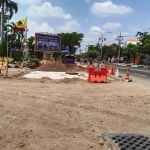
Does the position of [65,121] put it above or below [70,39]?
below

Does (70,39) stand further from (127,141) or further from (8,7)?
(127,141)

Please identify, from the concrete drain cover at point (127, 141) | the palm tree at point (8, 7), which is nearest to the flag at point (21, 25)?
the palm tree at point (8, 7)

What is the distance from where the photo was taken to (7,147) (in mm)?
4781

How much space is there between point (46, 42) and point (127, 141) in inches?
1546

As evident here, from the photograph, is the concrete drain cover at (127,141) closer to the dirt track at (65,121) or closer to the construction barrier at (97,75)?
the dirt track at (65,121)

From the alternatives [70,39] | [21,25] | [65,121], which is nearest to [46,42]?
[21,25]

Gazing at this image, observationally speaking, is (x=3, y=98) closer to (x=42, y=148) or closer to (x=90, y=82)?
(x=42, y=148)

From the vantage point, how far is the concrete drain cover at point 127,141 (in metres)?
5.06

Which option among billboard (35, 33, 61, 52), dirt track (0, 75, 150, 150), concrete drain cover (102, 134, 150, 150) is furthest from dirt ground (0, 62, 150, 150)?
billboard (35, 33, 61, 52)

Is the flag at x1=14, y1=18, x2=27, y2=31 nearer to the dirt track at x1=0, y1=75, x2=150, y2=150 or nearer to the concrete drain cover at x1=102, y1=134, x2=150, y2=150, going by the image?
the dirt track at x1=0, y1=75, x2=150, y2=150

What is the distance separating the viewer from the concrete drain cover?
16.6 feet

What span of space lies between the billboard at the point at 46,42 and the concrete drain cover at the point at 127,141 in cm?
3755

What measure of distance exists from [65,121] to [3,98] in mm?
3630

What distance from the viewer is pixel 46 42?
43.7 metres
